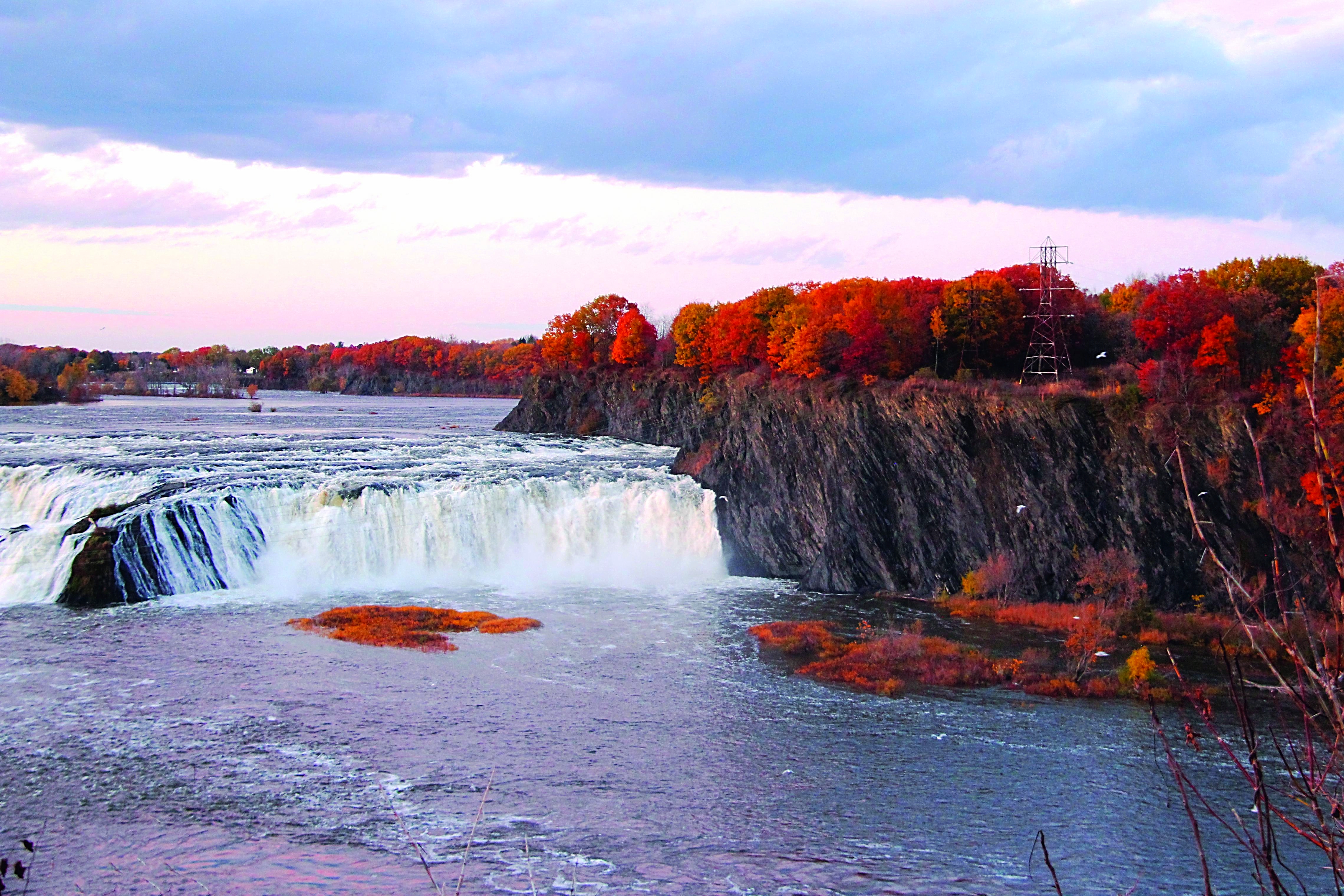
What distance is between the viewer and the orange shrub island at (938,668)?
3366 centimetres

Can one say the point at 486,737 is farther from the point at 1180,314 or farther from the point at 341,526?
the point at 1180,314

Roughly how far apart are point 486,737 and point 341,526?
24280 millimetres

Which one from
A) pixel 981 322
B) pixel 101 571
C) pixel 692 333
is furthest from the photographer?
pixel 692 333

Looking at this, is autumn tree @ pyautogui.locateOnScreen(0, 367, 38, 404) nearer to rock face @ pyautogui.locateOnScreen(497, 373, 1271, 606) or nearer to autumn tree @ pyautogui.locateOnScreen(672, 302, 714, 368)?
autumn tree @ pyautogui.locateOnScreen(672, 302, 714, 368)

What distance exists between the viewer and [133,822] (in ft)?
76.5

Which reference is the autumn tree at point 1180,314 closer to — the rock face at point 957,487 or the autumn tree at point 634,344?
the rock face at point 957,487

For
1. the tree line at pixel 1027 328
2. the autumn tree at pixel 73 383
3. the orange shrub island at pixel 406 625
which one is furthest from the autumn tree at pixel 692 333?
the autumn tree at pixel 73 383

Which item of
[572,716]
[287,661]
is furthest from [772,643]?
[287,661]

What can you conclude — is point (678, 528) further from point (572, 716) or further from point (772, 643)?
point (572, 716)

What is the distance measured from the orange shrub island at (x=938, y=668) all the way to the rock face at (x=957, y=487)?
28.6 ft

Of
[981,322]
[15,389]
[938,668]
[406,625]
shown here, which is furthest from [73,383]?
[938,668]

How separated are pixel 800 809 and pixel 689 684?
30.3 ft

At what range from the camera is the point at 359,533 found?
50.6 metres

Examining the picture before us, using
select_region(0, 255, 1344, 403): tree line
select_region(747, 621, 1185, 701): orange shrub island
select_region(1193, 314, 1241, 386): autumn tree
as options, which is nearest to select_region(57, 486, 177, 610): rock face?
select_region(747, 621, 1185, 701): orange shrub island
